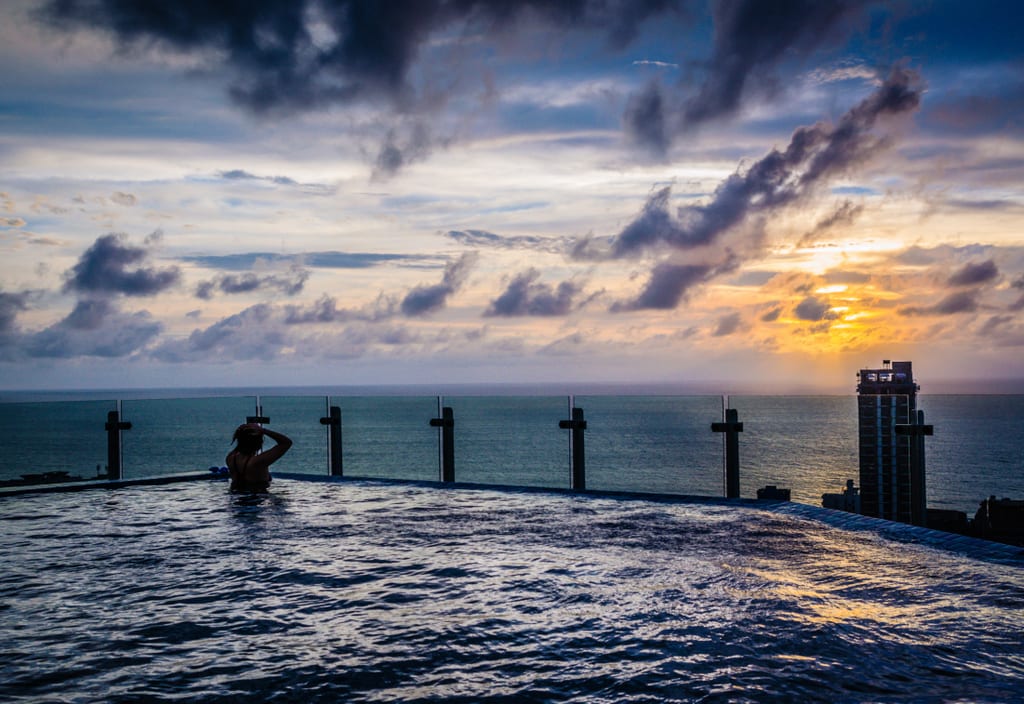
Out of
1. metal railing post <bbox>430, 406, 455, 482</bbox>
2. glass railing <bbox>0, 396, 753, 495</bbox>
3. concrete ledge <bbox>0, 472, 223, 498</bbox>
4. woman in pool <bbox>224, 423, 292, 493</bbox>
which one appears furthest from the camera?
metal railing post <bbox>430, 406, 455, 482</bbox>

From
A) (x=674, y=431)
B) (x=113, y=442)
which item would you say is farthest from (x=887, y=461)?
(x=113, y=442)

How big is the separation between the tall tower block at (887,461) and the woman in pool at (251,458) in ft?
26.2

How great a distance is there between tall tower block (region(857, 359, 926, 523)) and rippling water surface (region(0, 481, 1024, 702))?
9.39 ft

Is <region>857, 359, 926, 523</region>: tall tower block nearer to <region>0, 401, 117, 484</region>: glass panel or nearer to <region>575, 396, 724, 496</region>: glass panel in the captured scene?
<region>575, 396, 724, 496</region>: glass panel

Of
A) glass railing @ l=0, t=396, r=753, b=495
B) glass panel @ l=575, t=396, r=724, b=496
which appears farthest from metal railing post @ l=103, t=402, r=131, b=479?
glass panel @ l=575, t=396, r=724, b=496

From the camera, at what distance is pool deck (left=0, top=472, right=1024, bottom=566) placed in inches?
254

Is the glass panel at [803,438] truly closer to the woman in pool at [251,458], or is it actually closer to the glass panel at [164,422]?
the woman in pool at [251,458]

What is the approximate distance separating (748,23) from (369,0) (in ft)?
21.9

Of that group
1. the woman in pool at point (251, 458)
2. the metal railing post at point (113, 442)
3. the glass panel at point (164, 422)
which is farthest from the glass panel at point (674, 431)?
the metal railing post at point (113, 442)

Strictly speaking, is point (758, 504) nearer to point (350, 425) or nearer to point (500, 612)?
point (500, 612)

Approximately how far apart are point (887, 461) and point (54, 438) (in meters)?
15.7

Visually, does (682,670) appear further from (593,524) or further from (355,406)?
(355,406)

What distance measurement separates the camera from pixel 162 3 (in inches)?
512

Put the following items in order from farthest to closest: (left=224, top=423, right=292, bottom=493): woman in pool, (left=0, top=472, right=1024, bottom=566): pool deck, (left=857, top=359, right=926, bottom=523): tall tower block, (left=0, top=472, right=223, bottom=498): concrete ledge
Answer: (left=0, top=472, right=223, bottom=498): concrete ledge
(left=224, top=423, right=292, bottom=493): woman in pool
(left=857, top=359, right=926, bottom=523): tall tower block
(left=0, top=472, right=1024, bottom=566): pool deck
